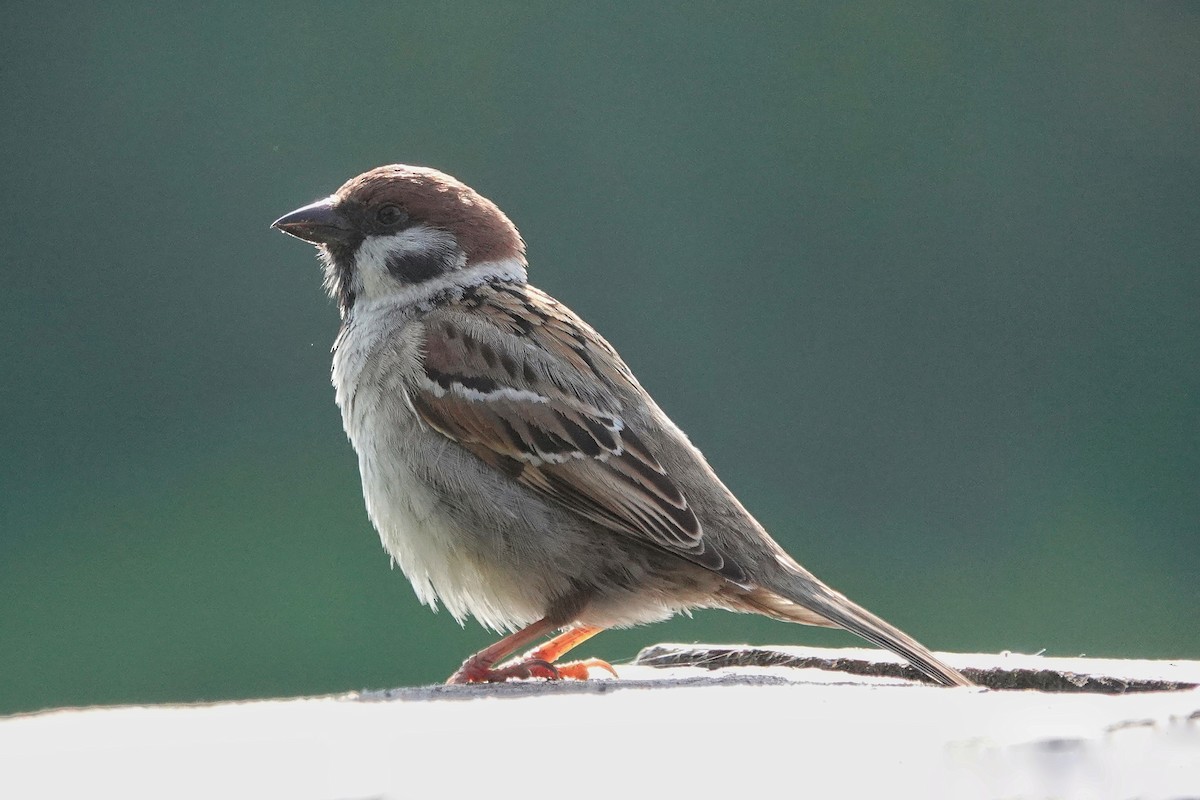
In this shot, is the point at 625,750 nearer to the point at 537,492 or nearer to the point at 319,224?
the point at 537,492

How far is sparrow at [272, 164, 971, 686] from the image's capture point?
2650 mm

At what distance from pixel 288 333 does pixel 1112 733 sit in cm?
525

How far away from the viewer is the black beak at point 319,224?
10.4 feet

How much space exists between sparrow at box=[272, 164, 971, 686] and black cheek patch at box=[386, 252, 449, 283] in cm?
10

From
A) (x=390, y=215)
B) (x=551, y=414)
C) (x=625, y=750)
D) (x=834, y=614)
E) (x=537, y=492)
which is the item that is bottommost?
(x=625, y=750)

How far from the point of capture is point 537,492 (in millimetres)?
2721

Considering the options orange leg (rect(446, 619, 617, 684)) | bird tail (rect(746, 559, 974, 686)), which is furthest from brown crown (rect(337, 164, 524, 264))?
bird tail (rect(746, 559, 974, 686))

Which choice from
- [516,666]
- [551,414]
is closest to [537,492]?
[551,414]

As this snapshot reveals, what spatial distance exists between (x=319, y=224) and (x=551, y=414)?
28.8 inches

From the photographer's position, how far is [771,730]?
1.37 metres

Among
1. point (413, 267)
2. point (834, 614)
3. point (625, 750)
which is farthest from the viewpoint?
point (413, 267)

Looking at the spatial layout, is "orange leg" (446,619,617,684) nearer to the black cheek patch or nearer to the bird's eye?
the black cheek patch

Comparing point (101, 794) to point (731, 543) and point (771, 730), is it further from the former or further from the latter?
point (731, 543)

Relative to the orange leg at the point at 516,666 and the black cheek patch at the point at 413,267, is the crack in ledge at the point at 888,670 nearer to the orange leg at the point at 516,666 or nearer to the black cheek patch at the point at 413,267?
the orange leg at the point at 516,666
